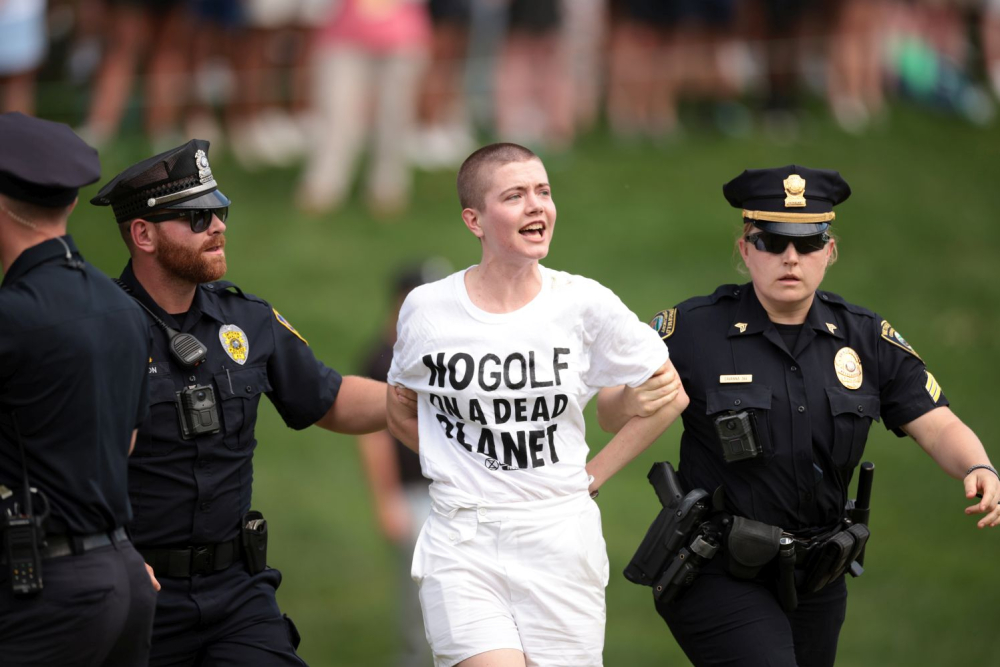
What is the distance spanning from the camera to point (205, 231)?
17.3 ft

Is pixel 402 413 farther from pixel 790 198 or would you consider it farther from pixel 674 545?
pixel 790 198

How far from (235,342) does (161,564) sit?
87 centimetres

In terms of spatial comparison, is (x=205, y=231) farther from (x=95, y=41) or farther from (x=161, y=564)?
(x=95, y=41)

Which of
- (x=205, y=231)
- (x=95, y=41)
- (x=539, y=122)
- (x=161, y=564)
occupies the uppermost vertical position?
(x=95, y=41)

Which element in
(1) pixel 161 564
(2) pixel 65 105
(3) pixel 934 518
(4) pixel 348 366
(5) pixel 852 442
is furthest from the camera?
(2) pixel 65 105

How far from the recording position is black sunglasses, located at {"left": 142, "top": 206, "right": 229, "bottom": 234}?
5.23 meters

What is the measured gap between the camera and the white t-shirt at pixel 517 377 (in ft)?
16.9

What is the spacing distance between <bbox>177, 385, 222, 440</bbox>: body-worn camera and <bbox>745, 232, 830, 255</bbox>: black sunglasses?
7.17 feet

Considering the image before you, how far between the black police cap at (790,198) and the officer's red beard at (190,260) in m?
2.05

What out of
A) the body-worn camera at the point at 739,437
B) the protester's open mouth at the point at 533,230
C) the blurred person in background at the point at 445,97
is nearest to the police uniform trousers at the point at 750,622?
the body-worn camera at the point at 739,437

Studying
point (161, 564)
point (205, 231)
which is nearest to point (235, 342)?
point (205, 231)

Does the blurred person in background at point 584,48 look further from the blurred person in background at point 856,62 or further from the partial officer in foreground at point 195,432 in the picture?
the partial officer in foreground at point 195,432

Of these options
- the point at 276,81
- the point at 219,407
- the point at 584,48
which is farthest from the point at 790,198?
the point at 584,48

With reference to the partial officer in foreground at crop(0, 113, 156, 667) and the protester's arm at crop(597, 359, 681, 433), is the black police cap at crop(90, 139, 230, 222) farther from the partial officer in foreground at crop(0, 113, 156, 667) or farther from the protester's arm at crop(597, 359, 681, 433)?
the protester's arm at crop(597, 359, 681, 433)
